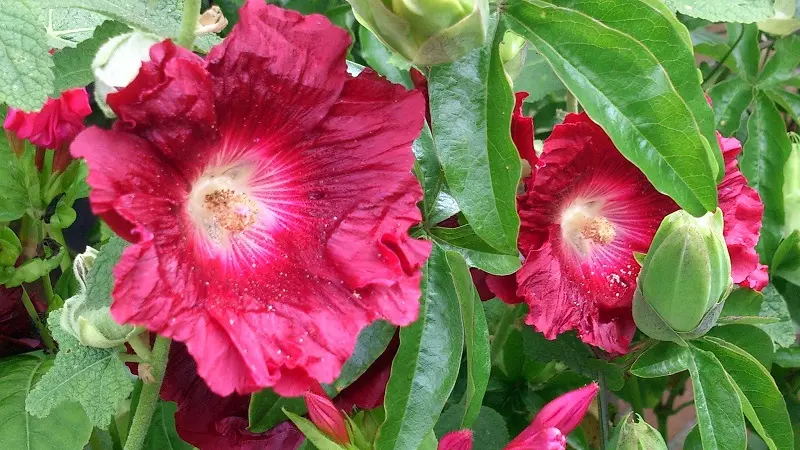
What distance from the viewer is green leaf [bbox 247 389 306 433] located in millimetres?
418

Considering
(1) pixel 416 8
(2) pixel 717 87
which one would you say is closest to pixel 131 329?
(1) pixel 416 8

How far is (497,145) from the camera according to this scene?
0.36 metres

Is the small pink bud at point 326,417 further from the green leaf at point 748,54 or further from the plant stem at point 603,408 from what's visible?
the green leaf at point 748,54

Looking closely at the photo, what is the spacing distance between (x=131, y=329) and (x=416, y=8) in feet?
0.59

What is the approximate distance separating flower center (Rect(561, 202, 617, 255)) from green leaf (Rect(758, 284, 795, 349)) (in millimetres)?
155

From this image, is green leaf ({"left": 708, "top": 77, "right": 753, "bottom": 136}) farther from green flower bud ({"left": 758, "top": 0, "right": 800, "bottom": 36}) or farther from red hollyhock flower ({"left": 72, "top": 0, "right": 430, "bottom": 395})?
red hollyhock flower ({"left": 72, "top": 0, "right": 430, "bottom": 395})

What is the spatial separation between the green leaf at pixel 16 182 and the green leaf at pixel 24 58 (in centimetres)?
18

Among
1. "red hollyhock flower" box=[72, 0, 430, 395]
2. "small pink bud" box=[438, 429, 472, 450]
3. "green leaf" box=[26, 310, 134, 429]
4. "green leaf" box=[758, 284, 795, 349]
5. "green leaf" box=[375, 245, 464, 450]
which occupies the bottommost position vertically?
"green leaf" box=[758, 284, 795, 349]

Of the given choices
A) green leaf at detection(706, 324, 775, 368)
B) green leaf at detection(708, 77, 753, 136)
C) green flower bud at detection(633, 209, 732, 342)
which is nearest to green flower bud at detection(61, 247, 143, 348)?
green flower bud at detection(633, 209, 732, 342)

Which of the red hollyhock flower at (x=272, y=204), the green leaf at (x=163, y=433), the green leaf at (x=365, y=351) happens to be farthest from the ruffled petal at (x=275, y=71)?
the green leaf at (x=163, y=433)

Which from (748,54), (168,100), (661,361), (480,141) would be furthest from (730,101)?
(168,100)

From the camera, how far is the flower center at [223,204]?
1.28 ft

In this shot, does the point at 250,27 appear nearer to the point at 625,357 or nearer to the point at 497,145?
the point at 497,145

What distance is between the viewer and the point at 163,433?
0.53m
